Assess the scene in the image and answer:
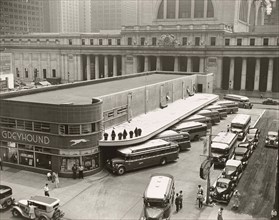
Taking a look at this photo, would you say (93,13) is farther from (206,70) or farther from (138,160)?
(138,160)

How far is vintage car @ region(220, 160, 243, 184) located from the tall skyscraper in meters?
136

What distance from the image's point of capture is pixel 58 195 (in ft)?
106

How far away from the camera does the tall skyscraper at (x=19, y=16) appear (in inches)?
5861

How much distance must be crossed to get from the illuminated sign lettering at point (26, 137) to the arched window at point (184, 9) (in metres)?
78.3

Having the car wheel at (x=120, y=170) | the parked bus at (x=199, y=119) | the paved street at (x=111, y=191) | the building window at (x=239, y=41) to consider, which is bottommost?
the paved street at (x=111, y=191)

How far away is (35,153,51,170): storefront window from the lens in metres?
37.5

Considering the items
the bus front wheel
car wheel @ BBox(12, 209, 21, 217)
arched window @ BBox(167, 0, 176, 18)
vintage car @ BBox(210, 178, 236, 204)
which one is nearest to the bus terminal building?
the bus front wheel

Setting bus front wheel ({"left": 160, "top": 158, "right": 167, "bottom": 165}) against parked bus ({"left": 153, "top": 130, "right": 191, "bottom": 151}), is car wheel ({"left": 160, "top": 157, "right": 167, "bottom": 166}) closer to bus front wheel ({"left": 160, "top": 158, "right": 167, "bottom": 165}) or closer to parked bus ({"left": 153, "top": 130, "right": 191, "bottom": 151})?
bus front wheel ({"left": 160, "top": 158, "right": 167, "bottom": 165})

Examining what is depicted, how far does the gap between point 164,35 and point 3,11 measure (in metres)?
85.6

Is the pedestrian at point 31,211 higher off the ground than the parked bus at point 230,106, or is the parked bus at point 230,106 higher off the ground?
the parked bus at point 230,106

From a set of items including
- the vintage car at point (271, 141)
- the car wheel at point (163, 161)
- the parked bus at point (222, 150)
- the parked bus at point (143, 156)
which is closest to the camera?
the parked bus at point (143, 156)

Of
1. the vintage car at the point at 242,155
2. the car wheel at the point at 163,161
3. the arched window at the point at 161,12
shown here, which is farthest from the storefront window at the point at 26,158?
the arched window at the point at 161,12

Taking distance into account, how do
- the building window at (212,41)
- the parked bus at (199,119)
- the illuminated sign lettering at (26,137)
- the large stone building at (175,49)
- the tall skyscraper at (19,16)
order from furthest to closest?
the tall skyscraper at (19,16)
the building window at (212,41)
the large stone building at (175,49)
the parked bus at (199,119)
the illuminated sign lettering at (26,137)

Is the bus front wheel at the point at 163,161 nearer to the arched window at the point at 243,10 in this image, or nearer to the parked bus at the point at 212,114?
the parked bus at the point at 212,114
